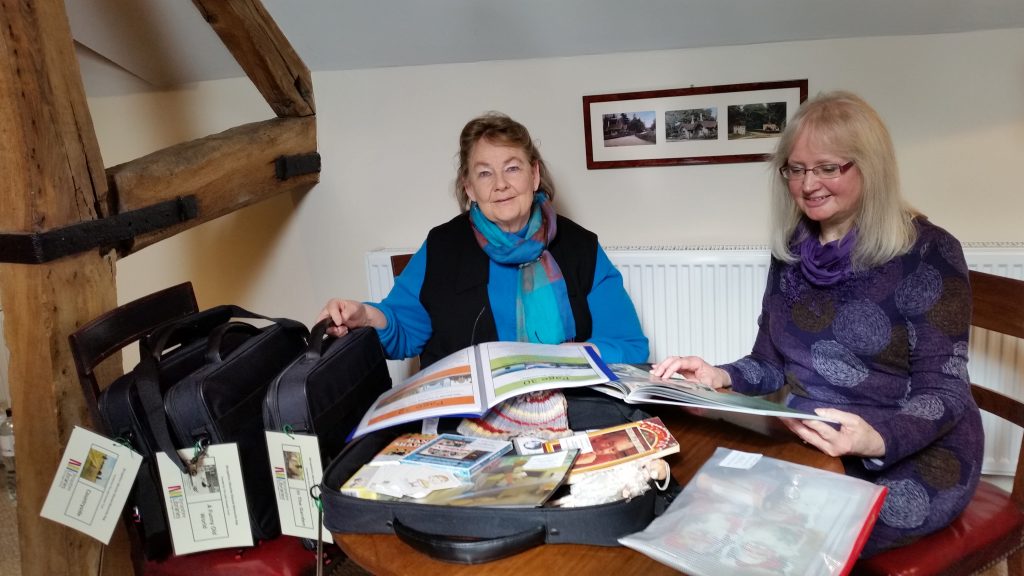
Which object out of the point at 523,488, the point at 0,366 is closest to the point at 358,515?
the point at 523,488

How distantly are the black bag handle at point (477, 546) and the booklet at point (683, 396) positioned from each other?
290 mm

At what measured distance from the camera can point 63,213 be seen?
1.61m

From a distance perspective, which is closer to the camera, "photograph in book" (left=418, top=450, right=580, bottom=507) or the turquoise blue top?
"photograph in book" (left=418, top=450, right=580, bottom=507)

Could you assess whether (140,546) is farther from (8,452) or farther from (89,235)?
(8,452)

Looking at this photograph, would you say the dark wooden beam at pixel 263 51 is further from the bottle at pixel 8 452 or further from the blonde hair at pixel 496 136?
the bottle at pixel 8 452

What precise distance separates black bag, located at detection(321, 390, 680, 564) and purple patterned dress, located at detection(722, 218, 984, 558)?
1.57ft

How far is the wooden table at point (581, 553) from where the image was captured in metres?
0.88

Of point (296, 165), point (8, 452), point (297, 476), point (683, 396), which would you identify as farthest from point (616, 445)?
point (8, 452)

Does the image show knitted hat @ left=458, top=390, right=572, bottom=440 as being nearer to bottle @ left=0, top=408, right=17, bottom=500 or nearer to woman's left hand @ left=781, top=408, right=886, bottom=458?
woman's left hand @ left=781, top=408, right=886, bottom=458

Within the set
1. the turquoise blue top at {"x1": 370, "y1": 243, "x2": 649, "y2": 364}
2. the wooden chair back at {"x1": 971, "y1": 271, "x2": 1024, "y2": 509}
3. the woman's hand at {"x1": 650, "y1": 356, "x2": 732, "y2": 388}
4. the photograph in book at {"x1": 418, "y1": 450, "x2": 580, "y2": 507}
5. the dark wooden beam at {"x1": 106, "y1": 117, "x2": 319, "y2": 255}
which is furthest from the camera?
the dark wooden beam at {"x1": 106, "y1": 117, "x2": 319, "y2": 255}

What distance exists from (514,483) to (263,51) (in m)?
1.72

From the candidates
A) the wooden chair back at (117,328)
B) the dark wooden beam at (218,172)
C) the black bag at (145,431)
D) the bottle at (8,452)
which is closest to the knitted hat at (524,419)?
the black bag at (145,431)

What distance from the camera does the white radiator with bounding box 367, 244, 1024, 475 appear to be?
1.98 metres

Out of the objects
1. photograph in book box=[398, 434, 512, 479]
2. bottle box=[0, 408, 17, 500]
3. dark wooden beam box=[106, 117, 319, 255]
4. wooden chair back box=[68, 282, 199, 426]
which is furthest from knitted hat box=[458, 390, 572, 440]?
bottle box=[0, 408, 17, 500]
